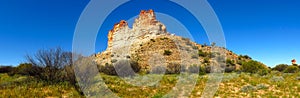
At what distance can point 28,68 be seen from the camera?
19.4 m

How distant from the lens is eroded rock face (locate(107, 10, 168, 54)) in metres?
74.8

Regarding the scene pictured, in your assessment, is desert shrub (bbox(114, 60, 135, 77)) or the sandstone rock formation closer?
desert shrub (bbox(114, 60, 135, 77))

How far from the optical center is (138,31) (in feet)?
254

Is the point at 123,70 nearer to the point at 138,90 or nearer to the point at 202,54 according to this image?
the point at 138,90

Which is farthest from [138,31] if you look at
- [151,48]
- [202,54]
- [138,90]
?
[138,90]

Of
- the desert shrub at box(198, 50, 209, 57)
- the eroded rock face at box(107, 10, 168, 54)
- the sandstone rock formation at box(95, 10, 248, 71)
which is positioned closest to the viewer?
the sandstone rock formation at box(95, 10, 248, 71)

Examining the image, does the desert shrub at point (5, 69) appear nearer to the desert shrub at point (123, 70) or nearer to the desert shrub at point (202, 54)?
the desert shrub at point (123, 70)

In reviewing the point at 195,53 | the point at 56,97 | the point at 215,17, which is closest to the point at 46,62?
the point at 56,97

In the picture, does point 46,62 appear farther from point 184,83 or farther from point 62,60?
point 184,83

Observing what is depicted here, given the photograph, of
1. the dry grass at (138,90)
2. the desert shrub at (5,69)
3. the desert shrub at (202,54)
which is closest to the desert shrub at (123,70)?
the dry grass at (138,90)

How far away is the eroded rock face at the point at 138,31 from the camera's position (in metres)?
74.8

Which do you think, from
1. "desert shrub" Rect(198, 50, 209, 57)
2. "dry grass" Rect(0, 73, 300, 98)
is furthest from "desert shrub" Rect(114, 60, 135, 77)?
"desert shrub" Rect(198, 50, 209, 57)

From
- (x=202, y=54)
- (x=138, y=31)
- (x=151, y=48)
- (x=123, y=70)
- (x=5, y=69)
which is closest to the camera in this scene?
(x=123, y=70)

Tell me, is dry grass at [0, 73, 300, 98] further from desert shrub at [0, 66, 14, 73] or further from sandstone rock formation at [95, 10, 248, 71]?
sandstone rock formation at [95, 10, 248, 71]
